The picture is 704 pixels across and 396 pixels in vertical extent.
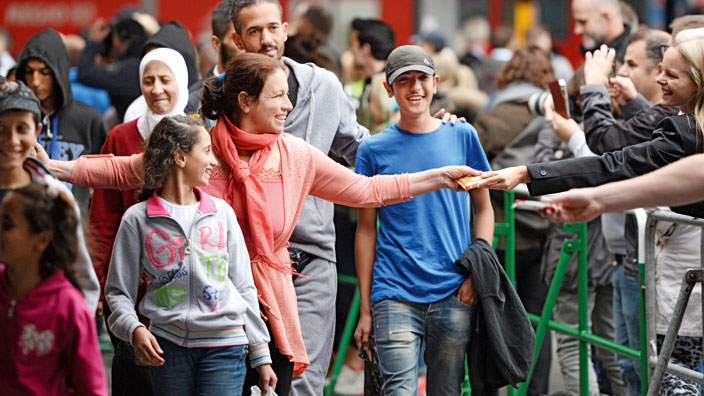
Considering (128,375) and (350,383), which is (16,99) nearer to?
(128,375)

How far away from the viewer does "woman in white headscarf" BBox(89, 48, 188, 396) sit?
4750 millimetres

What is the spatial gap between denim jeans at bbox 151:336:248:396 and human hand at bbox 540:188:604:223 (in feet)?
4.32

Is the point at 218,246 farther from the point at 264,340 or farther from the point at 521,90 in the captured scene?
the point at 521,90

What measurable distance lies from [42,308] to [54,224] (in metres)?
0.26

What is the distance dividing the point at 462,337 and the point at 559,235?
198cm

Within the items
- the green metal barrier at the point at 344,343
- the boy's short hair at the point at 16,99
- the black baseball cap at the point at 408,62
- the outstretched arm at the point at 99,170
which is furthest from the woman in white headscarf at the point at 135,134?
the green metal barrier at the point at 344,343

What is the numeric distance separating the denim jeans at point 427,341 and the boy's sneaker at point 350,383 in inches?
103

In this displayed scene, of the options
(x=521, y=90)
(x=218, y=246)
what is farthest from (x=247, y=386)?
(x=521, y=90)

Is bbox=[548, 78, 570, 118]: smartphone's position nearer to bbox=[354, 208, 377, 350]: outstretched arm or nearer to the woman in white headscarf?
bbox=[354, 208, 377, 350]: outstretched arm

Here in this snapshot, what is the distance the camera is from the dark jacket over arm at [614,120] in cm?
518

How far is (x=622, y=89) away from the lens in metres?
5.55

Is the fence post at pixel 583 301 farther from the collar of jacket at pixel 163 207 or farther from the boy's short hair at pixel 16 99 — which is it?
the boy's short hair at pixel 16 99


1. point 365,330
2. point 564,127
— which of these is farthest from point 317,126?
point 564,127

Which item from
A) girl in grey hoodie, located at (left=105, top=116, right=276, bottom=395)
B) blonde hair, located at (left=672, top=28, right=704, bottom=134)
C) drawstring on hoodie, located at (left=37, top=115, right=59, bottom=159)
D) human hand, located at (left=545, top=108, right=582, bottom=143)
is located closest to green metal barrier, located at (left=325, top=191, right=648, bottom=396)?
human hand, located at (left=545, top=108, right=582, bottom=143)
